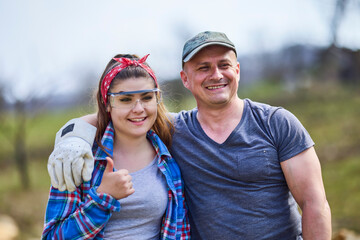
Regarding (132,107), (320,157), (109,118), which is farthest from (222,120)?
(320,157)

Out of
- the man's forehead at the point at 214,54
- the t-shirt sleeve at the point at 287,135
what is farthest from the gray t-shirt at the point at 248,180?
the man's forehead at the point at 214,54

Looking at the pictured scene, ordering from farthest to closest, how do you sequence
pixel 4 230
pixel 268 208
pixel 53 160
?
pixel 4 230
pixel 268 208
pixel 53 160

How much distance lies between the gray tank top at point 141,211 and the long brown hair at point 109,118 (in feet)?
1.20

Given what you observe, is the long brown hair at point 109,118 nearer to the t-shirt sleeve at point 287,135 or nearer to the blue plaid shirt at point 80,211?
the blue plaid shirt at point 80,211

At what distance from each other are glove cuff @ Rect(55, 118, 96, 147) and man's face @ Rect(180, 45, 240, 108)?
0.84 meters

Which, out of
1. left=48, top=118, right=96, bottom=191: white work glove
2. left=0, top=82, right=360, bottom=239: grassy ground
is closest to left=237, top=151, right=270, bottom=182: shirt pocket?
left=48, top=118, right=96, bottom=191: white work glove

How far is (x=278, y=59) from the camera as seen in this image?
781 inches

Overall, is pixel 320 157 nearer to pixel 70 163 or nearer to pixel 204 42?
pixel 204 42

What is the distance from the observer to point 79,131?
2256mm

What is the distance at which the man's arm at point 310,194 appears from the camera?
7.32 feet

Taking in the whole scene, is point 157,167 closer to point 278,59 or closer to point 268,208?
point 268,208

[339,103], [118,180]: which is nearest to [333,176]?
[339,103]

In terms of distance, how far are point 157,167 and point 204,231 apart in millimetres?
580

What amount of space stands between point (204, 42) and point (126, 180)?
1.16 meters
